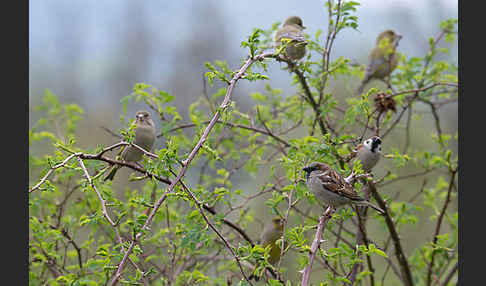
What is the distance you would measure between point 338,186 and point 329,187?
1.6 inches

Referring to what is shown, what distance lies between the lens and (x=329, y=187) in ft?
6.98

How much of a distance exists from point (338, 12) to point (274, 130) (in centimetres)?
96

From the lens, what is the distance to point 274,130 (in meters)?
3.20

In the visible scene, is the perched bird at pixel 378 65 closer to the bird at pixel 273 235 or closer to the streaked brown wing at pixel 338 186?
the bird at pixel 273 235

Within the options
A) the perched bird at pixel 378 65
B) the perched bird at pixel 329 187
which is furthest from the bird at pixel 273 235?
the perched bird at pixel 378 65

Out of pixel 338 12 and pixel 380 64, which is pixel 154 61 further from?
pixel 338 12

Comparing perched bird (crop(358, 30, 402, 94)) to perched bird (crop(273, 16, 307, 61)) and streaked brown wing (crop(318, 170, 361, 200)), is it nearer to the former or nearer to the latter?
perched bird (crop(273, 16, 307, 61))

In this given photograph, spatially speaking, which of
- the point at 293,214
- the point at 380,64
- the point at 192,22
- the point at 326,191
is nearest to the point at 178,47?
the point at 192,22

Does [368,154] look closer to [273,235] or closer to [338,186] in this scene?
[338,186]

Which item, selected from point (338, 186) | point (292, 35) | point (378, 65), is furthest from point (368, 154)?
point (378, 65)

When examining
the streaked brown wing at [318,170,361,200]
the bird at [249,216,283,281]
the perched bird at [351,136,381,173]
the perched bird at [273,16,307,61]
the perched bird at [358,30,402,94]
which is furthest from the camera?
the perched bird at [358,30,402,94]

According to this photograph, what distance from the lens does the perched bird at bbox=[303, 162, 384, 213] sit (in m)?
2.12

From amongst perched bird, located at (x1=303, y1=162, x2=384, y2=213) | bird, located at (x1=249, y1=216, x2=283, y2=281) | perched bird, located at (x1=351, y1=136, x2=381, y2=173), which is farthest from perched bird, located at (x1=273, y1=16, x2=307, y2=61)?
bird, located at (x1=249, y1=216, x2=283, y2=281)

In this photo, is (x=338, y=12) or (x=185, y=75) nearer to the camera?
(x=338, y=12)
